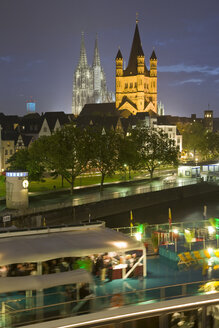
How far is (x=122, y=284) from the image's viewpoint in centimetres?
1445

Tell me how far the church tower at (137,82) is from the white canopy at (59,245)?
150 m

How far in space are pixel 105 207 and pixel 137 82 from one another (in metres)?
131

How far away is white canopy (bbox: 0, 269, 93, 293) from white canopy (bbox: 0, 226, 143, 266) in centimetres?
251

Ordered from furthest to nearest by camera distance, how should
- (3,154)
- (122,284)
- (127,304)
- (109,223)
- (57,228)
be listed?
1. (3,154)
2. (109,223)
3. (57,228)
4. (122,284)
5. (127,304)

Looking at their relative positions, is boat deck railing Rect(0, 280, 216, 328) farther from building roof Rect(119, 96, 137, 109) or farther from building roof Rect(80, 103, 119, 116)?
building roof Rect(119, 96, 137, 109)

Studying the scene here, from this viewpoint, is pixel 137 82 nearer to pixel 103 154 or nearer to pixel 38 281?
pixel 103 154

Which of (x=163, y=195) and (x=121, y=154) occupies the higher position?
(x=121, y=154)

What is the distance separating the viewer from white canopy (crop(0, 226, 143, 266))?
14.8 meters

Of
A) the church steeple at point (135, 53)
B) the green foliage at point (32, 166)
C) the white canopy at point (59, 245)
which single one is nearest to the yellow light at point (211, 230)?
the white canopy at point (59, 245)

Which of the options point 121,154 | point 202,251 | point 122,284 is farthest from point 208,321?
point 121,154

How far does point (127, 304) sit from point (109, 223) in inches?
1427

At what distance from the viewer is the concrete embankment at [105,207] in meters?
39.0

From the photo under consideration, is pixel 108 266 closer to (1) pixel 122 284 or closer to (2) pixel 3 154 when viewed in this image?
(1) pixel 122 284

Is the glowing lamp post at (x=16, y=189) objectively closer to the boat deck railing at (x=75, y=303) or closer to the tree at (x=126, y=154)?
the tree at (x=126, y=154)
